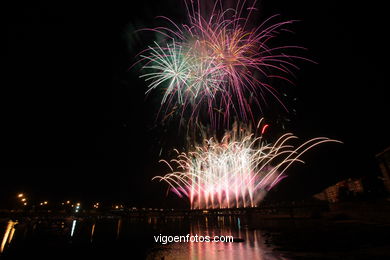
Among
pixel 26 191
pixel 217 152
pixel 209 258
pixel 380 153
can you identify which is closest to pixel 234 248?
pixel 209 258

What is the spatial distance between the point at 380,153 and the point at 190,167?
32570mm

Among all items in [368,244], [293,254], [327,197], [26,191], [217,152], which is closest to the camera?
[293,254]

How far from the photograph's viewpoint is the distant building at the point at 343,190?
47562 mm

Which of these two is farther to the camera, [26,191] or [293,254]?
[26,191]

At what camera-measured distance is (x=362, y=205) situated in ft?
95.7

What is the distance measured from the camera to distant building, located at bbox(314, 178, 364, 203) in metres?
47.6

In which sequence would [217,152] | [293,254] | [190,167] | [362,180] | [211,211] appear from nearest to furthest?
1. [293,254]
2. [217,152]
3. [190,167]
4. [362,180]
5. [211,211]

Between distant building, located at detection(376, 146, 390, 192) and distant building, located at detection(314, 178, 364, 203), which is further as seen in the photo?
distant building, located at detection(314, 178, 364, 203)

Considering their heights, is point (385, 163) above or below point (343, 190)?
above

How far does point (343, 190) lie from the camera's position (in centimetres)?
5175

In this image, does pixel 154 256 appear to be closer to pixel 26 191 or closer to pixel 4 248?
pixel 4 248

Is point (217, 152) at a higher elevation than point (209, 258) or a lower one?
higher

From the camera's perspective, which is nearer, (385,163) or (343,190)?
(385,163)

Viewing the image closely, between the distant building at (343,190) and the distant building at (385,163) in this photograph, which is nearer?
the distant building at (385,163)
